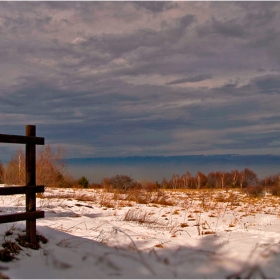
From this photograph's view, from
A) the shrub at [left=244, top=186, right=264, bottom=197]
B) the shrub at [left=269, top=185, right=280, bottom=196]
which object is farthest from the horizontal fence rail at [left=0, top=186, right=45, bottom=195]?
the shrub at [left=269, top=185, right=280, bottom=196]

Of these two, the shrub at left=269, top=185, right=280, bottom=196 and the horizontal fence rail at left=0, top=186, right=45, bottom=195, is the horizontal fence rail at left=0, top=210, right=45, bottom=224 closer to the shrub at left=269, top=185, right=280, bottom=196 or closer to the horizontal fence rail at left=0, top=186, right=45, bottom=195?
the horizontal fence rail at left=0, top=186, right=45, bottom=195

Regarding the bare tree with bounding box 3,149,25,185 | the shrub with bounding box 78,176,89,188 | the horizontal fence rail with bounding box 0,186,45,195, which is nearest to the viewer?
the horizontal fence rail with bounding box 0,186,45,195

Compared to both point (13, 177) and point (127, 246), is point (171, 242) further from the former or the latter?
point (13, 177)

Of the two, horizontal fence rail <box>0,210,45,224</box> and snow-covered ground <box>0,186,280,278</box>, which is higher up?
horizontal fence rail <box>0,210,45,224</box>

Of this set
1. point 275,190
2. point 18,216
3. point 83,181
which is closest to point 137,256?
point 18,216

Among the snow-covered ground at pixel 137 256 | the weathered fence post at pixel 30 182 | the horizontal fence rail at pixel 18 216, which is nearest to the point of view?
the snow-covered ground at pixel 137 256

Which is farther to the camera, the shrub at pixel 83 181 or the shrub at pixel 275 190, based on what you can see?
the shrub at pixel 83 181

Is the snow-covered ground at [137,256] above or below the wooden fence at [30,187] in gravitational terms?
below

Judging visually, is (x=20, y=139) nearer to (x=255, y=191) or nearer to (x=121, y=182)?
(x=121, y=182)

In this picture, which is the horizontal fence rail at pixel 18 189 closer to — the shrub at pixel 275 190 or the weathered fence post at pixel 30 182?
the weathered fence post at pixel 30 182

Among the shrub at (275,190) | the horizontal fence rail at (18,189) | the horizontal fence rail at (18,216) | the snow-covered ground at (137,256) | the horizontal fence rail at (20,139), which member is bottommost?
the shrub at (275,190)

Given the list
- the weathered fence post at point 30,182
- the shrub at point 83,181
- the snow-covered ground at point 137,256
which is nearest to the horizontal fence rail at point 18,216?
the weathered fence post at point 30,182

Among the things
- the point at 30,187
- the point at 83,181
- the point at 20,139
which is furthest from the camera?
the point at 83,181

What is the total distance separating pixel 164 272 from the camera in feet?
16.9
